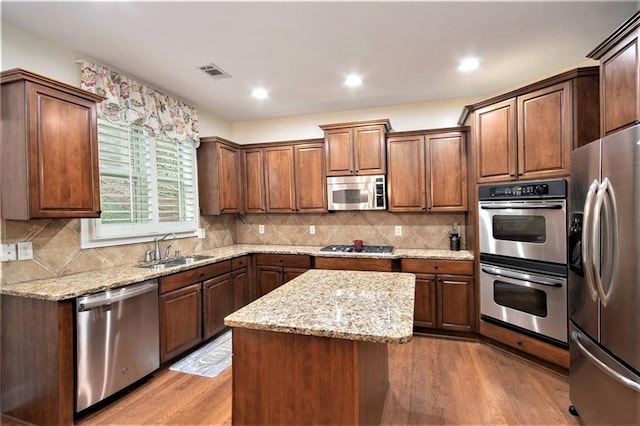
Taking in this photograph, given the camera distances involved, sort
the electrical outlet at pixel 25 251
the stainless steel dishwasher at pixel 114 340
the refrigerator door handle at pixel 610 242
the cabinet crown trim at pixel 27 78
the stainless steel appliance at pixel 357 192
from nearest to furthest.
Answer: the refrigerator door handle at pixel 610 242 < the cabinet crown trim at pixel 27 78 < the stainless steel dishwasher at pixel 114 340 < the electrical outlet at pixel 25 251 < the stainless steel appliance at pixel 357 192

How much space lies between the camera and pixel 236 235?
474cm

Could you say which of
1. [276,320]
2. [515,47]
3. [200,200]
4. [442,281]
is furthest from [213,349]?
[515,47]

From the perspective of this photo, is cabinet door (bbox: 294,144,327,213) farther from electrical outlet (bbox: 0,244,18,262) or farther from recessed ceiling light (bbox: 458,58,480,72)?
electrical outlet (bbox: 0,244,18,262)

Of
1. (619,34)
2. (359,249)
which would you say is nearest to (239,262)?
(359,249)

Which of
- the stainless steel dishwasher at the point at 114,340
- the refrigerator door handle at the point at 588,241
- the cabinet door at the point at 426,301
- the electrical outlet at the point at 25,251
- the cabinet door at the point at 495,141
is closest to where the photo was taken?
the refrigerator door handle at the point at 588,241

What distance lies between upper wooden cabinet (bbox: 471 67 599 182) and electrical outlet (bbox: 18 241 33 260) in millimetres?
3727

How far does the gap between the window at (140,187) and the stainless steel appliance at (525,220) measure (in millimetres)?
3235

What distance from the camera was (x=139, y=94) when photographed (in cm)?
303

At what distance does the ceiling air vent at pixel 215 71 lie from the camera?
2833 millimetres

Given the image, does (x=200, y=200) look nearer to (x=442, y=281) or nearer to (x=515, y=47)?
(x=442, y=281)

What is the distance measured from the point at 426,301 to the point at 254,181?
2657 mm

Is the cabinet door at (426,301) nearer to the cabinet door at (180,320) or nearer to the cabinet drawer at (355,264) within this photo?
the cabinet drawer at (355,264)

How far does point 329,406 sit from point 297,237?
315 centimetres

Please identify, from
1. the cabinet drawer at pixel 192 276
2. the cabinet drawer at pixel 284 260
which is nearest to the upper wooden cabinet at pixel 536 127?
the cabinet drawer at pixel 284 260
